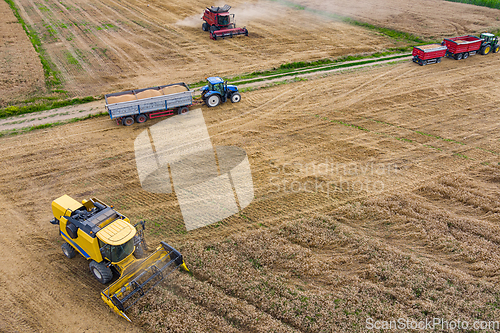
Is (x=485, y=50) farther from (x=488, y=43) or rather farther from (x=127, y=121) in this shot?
(x=127, y=121)

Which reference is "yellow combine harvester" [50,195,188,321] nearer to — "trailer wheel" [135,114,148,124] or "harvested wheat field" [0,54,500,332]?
"harvested wheat field" [0,54,500,332]

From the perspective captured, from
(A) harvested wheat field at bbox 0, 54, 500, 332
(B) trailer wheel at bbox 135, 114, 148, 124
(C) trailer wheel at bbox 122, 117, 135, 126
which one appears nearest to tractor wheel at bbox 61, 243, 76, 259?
(A) harvested wheat field at bbox 0, 54, 500, 332

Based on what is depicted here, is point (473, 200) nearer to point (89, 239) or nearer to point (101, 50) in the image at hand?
point (89, 239)

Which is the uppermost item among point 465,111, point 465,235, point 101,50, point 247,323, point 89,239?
point 101,50

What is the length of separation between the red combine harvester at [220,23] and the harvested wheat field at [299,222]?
13069 mm

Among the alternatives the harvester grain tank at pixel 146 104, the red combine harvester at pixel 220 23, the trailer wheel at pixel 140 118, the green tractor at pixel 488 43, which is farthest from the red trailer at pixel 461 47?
the trailer wheel at pixel 140 118

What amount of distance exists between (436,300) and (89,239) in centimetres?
1059

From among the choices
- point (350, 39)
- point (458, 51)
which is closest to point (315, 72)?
point (350, 39)

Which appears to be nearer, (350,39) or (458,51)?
(458,51)

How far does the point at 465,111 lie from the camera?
19891 millimetres

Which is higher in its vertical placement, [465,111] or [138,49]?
[138,49]

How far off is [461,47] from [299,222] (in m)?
23.5

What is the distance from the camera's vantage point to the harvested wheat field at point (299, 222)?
972cm

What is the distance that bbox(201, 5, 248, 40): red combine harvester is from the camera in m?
30.5
